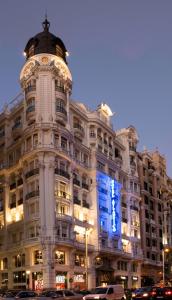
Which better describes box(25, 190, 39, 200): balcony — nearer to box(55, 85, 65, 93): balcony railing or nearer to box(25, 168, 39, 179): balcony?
box(25, 168, 39, 179): balcony

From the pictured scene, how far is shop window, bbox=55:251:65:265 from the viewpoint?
244 feet

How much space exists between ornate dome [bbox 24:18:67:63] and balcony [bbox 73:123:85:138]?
11.1 meters

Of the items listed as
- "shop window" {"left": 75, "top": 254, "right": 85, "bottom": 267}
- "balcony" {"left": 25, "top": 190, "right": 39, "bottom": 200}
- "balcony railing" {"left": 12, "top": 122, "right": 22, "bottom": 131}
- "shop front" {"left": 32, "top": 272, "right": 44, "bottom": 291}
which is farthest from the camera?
"balcony railing" {"left": 12, "top": 122, "right": 22, "bottom": 131}

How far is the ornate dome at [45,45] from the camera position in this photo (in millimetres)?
84250

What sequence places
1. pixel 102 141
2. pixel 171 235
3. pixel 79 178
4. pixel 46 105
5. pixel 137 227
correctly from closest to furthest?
pixel 46 105 → pixel 79 178 → pixel 102 141 → pixel 137 227 → pixel 171 235

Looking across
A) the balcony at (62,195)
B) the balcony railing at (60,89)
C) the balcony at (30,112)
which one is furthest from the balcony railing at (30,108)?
the balcony at (62,195)

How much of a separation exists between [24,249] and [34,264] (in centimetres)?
276

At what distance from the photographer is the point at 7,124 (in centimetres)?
8938

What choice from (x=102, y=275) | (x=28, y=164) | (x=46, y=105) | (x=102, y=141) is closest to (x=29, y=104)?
(x=46, y=105)

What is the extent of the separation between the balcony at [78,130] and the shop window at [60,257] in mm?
19780

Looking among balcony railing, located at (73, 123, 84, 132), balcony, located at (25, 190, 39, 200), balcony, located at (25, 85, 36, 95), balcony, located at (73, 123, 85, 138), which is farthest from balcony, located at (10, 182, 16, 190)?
balcony, located at (25, 85, 36, 95)

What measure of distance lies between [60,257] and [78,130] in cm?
2142

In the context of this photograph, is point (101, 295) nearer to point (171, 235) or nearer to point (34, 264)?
point (34, 264)

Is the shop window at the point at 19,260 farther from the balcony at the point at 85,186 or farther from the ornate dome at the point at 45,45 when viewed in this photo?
the ornate dome at the point at 45,45
